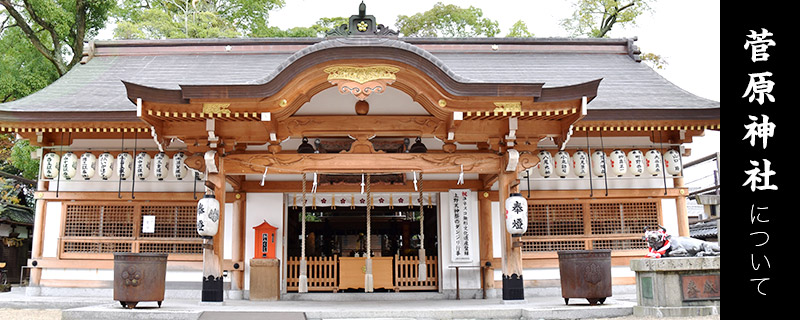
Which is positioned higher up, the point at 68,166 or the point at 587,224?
the point at 68,166

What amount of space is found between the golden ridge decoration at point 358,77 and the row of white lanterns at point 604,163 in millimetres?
3453

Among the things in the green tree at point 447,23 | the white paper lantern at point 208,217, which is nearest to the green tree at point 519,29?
the green tree at point 447,23

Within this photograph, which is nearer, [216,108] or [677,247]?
[677,247]

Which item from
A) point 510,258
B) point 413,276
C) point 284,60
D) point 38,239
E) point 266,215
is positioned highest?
point 284,60

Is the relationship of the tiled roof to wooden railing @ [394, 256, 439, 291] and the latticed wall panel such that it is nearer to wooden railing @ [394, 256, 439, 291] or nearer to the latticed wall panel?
the latticed wall panel

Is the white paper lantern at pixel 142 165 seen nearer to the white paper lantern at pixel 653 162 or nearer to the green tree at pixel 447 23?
the white paper lantern at pixel 653 162

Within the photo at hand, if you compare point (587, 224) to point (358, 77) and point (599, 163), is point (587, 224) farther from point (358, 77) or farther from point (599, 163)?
point (358, 77)

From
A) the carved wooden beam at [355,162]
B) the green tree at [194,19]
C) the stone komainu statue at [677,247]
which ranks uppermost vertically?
the green tree at [194,19]

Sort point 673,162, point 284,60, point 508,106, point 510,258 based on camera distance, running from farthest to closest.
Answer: point 284,60 < point 673,162 < point 510,258 < point 508,106

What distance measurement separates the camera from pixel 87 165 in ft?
33.6

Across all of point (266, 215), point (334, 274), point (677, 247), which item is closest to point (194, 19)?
point (266, 215)

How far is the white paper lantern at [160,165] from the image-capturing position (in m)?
10.2

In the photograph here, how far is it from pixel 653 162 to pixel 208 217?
753 cm
